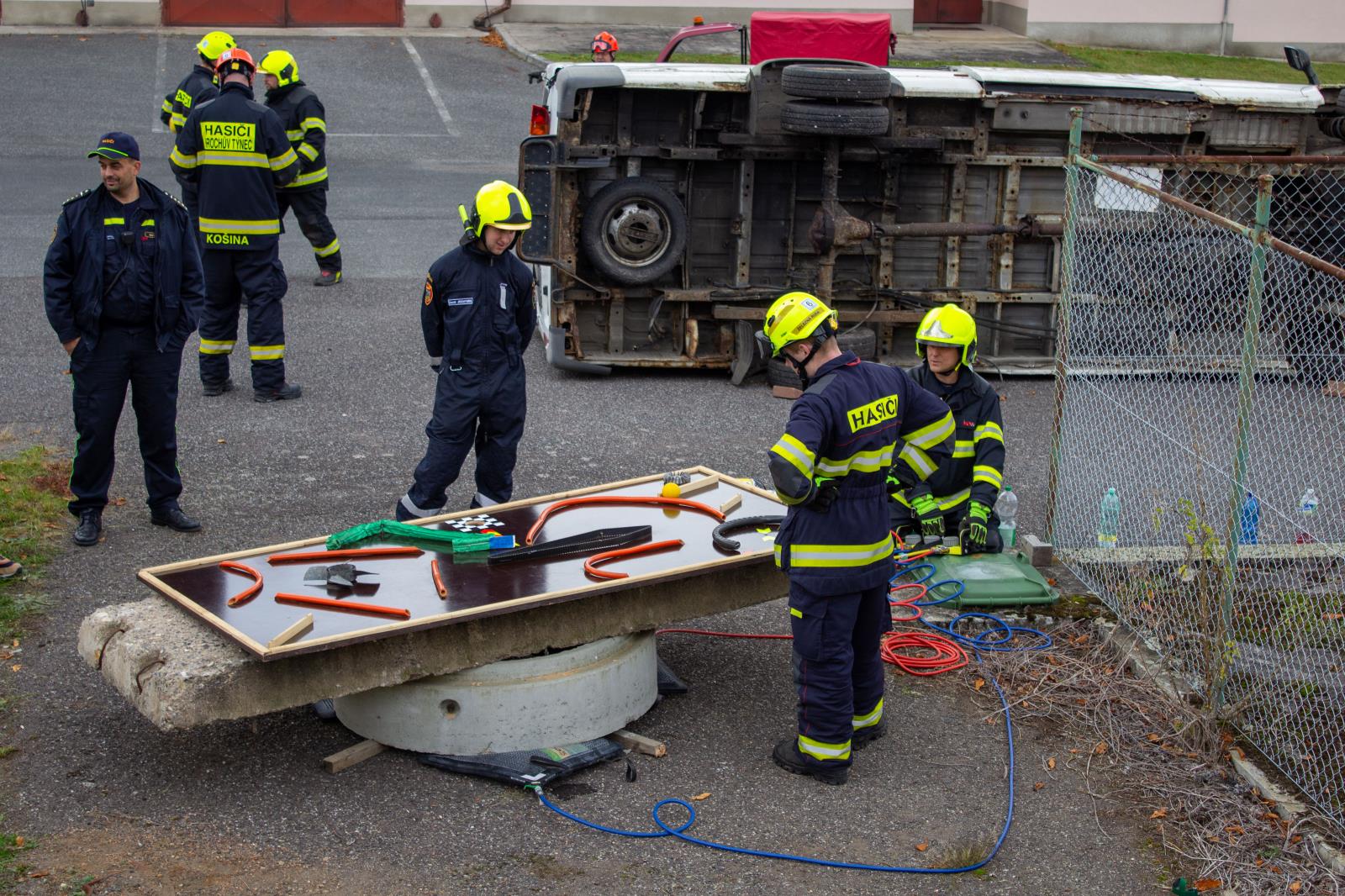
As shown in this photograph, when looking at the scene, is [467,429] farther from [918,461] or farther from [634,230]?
[634,230]

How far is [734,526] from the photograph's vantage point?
20.1 feet

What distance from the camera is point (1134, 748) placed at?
5.64 metres

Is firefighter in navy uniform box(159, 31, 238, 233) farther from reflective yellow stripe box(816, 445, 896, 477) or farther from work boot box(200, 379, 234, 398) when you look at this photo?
reflective yellow stripe box(816, 445, 896, 477)

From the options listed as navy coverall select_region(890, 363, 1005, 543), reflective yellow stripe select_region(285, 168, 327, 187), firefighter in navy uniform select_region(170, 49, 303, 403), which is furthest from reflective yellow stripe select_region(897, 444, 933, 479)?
reflective yellow stripe select_region(285, 168, 327, 187)

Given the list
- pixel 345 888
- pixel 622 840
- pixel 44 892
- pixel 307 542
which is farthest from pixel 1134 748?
pixel 44 892

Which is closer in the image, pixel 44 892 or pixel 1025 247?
pixel 44 892

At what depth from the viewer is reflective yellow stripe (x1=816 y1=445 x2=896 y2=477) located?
16.7 feet

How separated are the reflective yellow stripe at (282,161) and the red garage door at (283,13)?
14.7m

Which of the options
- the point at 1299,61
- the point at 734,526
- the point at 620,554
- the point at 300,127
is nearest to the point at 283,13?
the point at 300,127

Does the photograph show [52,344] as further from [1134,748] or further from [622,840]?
[1134,748]

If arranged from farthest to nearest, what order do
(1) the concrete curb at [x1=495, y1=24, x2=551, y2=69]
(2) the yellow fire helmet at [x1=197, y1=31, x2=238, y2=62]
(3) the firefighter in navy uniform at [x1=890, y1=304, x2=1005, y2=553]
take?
(1) the concrete curb at [x1=495, y1=24, x2=551, y2=69] → (2) the yellow fire helmet at [x1=197, y1=31, x2=238, y2=62] → (3) the firefighter in navy uniform at [x1=890, y1=304, x2=1005, y2=553]

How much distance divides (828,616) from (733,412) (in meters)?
4.93

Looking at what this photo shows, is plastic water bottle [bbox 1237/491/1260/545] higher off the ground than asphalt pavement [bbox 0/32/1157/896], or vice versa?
plastic water bottle [bbox 1237/491/1260/545]

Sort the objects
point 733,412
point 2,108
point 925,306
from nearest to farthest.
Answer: point 733,412 < point 925,306 < point 2,108
